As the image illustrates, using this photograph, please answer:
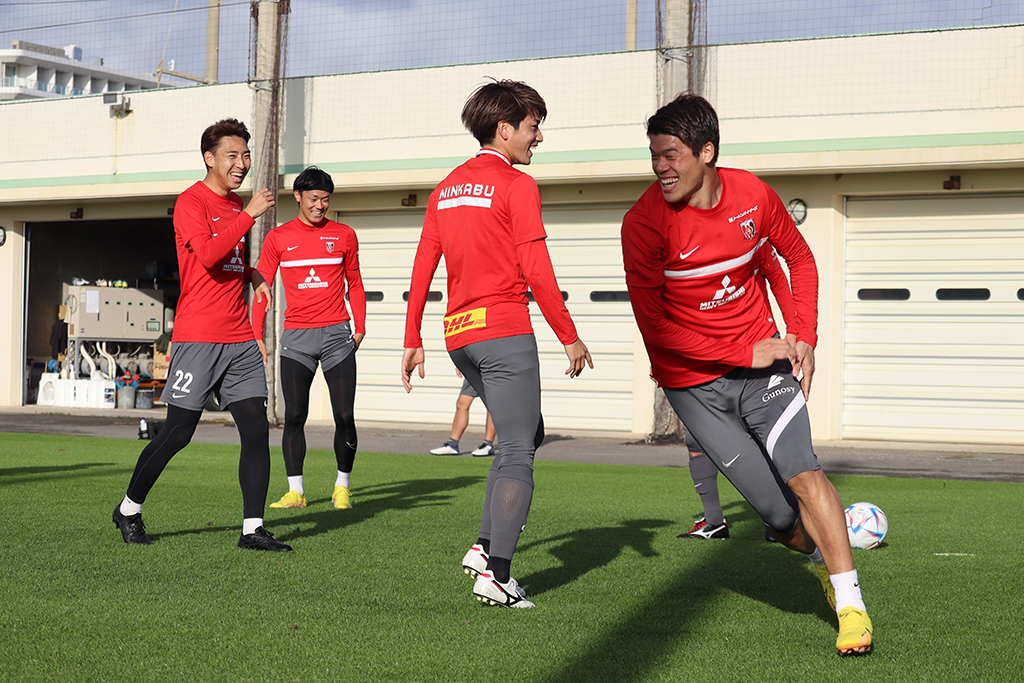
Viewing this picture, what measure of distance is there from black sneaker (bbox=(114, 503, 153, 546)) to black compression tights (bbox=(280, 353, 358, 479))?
1.62 metres

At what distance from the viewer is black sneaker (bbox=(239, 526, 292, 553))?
5.22 meters

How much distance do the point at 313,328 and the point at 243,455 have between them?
5.73 feet

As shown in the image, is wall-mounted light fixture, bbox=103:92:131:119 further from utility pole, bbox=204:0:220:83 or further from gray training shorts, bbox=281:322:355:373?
gray training shorts, bbox=281:322:355:373

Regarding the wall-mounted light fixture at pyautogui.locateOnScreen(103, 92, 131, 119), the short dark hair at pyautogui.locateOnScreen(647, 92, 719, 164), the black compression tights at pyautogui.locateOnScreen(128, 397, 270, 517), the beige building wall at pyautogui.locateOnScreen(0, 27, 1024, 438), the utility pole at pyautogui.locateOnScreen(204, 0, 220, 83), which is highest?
the utility pole at pyautogui.locateOnScreen(204, 0, 220, 83)

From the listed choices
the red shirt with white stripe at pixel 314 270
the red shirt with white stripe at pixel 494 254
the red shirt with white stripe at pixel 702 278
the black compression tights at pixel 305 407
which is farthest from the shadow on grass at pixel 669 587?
the red shirt with white stripe at pixel 314 270

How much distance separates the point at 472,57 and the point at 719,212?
13.0 m

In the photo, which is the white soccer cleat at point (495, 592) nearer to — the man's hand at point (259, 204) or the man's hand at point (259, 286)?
the man's hand at point (259, 204)

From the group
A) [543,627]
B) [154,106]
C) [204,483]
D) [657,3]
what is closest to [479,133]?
[543,627]

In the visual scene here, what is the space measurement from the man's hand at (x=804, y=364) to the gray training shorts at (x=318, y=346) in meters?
3.91

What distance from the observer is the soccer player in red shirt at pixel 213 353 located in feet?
17.3

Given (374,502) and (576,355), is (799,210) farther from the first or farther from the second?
(576,355)

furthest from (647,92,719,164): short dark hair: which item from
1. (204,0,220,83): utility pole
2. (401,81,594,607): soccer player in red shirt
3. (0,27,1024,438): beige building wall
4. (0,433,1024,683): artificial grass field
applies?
(204,0,220,83): utility pole

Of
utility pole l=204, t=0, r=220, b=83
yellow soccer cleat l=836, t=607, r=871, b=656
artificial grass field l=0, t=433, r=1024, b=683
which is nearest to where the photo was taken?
artificial grass field l=0, t=433, r=1024, b=683

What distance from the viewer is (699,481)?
597 cm
